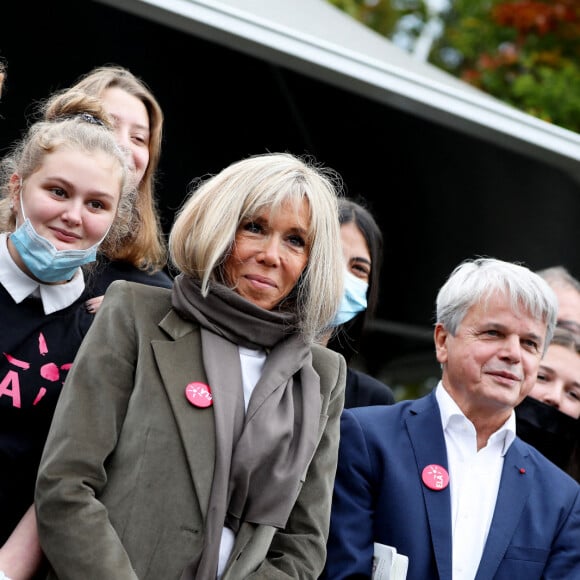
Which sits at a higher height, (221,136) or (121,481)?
(121,481)

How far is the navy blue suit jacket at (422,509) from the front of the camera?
3094mm

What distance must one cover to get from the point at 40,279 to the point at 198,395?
0.60 metres

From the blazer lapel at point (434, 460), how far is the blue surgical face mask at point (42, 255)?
1.24 meters

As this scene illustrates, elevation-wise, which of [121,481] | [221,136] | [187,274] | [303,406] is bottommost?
[221,136]

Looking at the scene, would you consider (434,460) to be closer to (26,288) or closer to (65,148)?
(26,288)

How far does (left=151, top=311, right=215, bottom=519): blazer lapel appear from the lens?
260 centimetres

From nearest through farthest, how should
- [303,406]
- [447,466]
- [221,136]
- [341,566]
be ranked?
1. [303,406]
2. [341,566]
3. [447,466]
4. [221,136]

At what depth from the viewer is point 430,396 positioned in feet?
11.4

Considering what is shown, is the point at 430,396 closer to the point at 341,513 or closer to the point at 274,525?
the point at 341,513

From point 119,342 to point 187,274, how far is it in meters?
0.32

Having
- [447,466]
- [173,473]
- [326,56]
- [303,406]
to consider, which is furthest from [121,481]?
[326,56]

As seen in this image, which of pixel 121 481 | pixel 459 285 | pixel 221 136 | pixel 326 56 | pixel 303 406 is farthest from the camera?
pixel 221 136

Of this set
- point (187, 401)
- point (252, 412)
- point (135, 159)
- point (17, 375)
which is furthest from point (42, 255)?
point (135, 159)

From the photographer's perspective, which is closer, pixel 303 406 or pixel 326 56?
pixel 303 406
